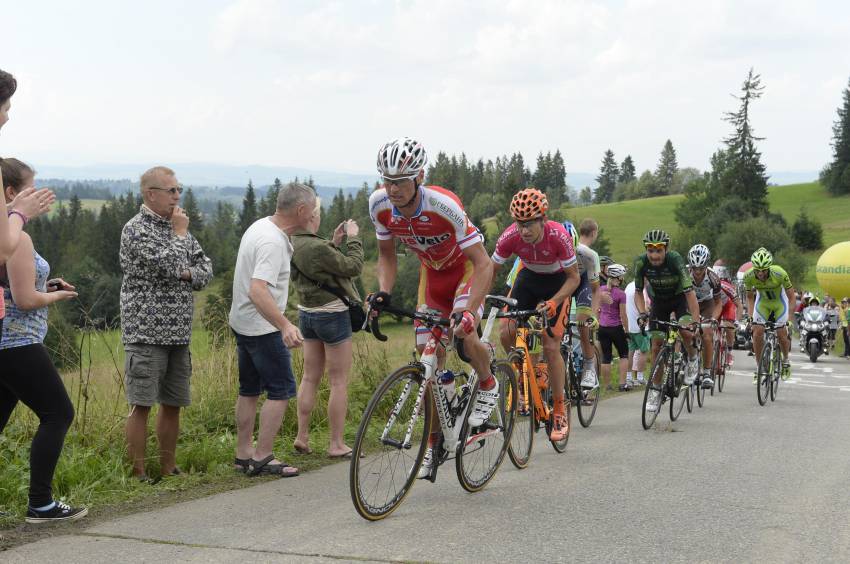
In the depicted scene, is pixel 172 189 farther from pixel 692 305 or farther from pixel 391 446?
pixel 692 305

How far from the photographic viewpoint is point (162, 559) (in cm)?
472

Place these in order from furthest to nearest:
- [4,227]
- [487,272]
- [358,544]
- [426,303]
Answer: [426,303], [487,272], [358,544], [4,227]

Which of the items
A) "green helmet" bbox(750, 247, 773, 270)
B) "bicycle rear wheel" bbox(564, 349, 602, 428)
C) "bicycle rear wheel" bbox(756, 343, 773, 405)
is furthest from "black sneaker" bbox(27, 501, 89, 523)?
"green helmet" bbox(750, 247, 773, 270)

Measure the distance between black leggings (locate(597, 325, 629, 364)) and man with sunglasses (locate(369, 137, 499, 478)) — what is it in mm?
9022

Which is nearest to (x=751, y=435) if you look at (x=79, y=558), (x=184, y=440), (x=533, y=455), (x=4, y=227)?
(x=533, y=455)

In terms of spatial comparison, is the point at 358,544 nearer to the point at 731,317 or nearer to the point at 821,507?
the point at 821,507

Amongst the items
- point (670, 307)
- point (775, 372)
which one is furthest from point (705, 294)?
point (670, 307)

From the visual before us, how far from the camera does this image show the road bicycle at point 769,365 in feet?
43.7

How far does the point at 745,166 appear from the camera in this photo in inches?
4833

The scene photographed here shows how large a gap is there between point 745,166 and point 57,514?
416 ft

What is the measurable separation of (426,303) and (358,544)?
2.16 metres

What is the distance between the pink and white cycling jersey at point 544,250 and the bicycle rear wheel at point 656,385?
7.48 feet

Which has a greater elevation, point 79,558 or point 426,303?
point 426,303

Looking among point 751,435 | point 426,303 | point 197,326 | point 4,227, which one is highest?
point 4,227
